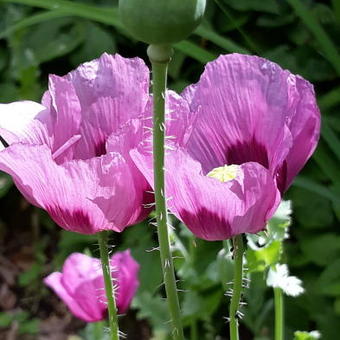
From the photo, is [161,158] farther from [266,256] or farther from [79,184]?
[266,256]

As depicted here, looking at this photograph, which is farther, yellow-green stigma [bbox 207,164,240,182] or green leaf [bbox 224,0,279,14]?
green leaf [bbox 224,0,279,14]

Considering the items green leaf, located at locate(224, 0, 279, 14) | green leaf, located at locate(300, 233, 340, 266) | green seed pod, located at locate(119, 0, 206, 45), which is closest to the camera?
green seed pod, located at locate(119, 0, 206, 45)

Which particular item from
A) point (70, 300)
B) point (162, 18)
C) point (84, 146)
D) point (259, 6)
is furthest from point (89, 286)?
point (259, 6)

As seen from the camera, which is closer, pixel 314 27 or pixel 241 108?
pixel 241 108

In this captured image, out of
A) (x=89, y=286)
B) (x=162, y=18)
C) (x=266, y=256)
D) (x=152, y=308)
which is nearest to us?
(x=162, y=18)

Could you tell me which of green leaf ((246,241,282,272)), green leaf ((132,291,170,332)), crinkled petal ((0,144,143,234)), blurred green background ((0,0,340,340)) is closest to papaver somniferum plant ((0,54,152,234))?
crinkled petal ((0,144,143,234))

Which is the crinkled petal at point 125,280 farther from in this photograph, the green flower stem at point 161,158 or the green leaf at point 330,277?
the green leaf at point 330,277

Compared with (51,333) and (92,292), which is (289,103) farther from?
(51,333)

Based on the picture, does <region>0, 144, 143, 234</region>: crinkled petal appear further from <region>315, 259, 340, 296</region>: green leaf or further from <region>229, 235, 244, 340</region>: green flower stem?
<region>315, 259, 340, 296</region>: green leaf
